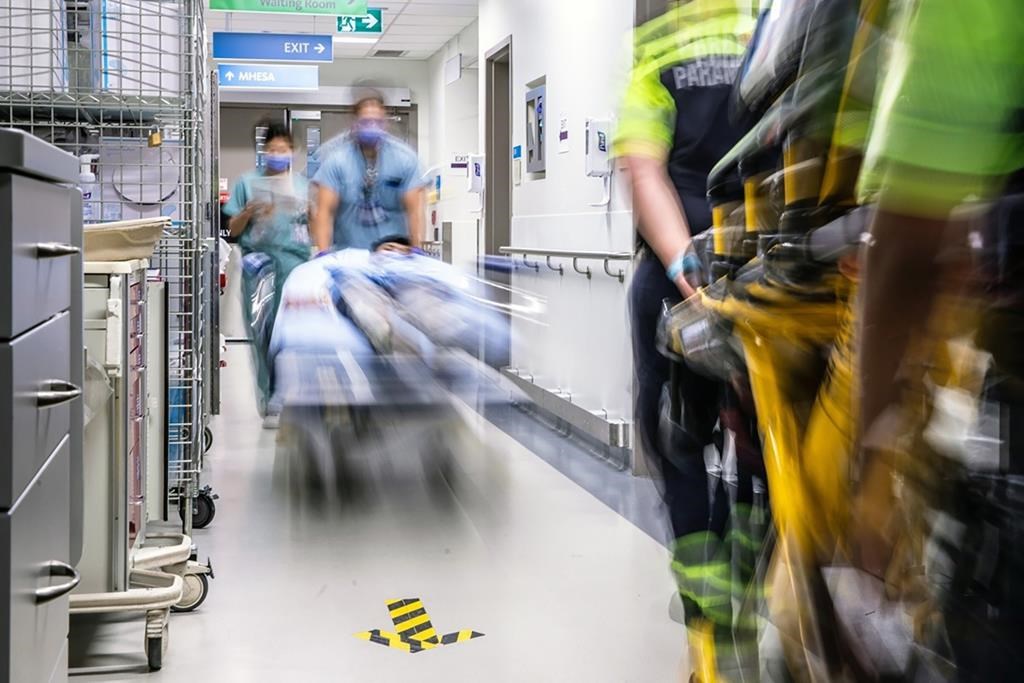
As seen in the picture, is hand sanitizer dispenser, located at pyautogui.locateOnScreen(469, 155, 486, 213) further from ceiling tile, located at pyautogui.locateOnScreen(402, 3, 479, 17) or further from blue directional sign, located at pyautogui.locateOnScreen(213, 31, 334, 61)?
ceiling tile, located at pyautogui.locateOnScreen(402, 3, 479, 17)

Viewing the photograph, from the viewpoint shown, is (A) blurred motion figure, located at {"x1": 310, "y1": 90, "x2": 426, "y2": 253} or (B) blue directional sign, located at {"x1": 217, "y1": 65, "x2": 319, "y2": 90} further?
(B) blue directional sign, located at {"x1": 217, "y1": 65, "x2": 319, "y2": 90}

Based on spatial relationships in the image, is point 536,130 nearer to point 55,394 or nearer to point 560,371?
point 560,371

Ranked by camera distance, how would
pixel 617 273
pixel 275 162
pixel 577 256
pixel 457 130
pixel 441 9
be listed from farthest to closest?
pixel 457 130 < pixel 441 9 < pixel 275 162 < pixel 577 256 < pixel 617 273

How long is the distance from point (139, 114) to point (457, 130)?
35.2 feet

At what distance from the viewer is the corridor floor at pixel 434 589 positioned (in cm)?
305

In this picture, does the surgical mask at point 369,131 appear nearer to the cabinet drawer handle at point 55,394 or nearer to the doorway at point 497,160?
the doorway at point 497,160

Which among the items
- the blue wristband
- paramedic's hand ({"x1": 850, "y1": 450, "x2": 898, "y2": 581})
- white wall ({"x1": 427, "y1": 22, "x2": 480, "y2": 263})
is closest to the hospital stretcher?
the blue wristband

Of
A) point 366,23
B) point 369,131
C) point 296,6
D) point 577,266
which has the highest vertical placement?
point 366,23

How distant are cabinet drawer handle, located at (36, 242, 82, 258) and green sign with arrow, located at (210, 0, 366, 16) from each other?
325 inches

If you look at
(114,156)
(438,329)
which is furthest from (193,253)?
(438,329)

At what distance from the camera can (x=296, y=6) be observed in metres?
9.59

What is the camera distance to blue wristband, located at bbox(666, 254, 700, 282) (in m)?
2.31

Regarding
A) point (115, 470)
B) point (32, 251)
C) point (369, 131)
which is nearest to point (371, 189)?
point (369, 131)

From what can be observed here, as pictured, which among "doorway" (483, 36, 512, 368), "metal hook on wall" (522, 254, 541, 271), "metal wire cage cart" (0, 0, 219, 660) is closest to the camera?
"metal wire cage cart" (0, 0, 219, 660)
